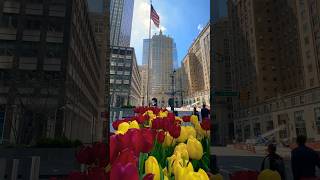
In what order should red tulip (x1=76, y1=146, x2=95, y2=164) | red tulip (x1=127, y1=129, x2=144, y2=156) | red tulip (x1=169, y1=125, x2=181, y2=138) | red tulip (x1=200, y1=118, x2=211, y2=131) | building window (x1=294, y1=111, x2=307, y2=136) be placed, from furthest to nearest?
red tulip (x1=200, y1=118, x2=211, y2=131) → building window (x1=294, y1=111, x2=307, y2=136) → red tulip (x1=169, y1=125, x2=181, y2=138) → red tulip (x1=76, y1=146, x2=95, y2=164) → red tulip (x1=127, y1=129, x2=144, y2=156)

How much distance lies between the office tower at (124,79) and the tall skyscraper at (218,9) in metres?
0.70

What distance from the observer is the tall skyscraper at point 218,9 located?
235 centimetres

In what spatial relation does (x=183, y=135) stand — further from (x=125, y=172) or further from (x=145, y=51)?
(x=125, y=172)

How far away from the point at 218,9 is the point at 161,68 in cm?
66

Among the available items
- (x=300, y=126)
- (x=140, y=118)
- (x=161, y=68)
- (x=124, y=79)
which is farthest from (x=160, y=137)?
(x=300, y=126)

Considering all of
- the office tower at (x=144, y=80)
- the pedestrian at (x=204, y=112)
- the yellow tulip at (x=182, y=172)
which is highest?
the office tower at (x=144, y=80)

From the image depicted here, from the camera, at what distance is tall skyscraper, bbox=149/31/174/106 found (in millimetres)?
2193

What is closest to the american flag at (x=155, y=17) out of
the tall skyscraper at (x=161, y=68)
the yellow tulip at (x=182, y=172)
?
the tall skyscraper at (x=161, y=68)

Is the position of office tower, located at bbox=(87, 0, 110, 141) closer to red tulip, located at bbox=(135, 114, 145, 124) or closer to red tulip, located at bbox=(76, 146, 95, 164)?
red tulip, located at bbox=(135, 114, 145, 124)

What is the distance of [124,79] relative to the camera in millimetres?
2268

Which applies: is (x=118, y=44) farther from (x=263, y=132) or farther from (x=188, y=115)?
(x=263, y=132)

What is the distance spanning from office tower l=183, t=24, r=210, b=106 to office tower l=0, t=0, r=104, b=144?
36.1 inches

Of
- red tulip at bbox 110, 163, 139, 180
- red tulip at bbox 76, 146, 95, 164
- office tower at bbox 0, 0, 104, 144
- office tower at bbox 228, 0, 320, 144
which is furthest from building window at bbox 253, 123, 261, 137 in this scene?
red tulip at bbox 110, 163, 139, 180

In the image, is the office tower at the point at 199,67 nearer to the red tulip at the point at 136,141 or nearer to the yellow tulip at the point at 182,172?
the red tulip at the point at 136,141
